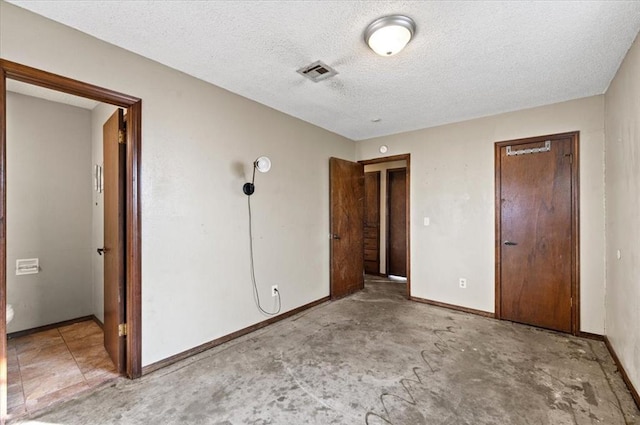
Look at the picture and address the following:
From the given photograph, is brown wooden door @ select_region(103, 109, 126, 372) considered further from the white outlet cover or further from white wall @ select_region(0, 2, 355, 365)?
the white outlet cover

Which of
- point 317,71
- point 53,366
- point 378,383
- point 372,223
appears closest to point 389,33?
point 317,71

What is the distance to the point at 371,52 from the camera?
214cm

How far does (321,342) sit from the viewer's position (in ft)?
9.16

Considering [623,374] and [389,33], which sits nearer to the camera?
[389,33]

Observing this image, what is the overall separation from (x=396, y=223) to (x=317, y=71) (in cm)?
383

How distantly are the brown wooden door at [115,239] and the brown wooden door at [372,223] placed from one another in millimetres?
4339

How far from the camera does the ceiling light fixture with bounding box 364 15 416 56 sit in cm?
176

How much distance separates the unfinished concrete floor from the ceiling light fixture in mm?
2391

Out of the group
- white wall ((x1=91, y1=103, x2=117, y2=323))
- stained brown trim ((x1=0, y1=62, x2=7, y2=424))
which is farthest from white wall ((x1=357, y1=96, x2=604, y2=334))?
stained brown trim ((x1=0, y1=62, x2=7, y2=424))

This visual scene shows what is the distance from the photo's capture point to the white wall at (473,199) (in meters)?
2.88

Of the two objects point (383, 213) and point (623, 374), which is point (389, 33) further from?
point (383, 213)

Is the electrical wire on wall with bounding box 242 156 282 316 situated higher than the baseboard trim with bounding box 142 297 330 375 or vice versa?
the electrical wire on wall with bounding box 242 156 282 316

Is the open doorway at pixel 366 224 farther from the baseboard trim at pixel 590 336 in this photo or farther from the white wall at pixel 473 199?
the baseboard trim at pixel 590 336

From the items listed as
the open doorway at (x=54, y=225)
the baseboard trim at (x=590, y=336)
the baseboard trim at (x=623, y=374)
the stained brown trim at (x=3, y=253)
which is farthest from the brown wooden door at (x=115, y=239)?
the baseboard trim at (x=590, y=336)
